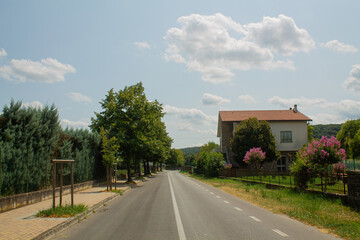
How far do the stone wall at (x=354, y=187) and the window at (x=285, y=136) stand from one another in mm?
36119

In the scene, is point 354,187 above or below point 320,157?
below

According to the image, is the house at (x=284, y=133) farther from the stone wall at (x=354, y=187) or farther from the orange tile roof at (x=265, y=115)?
the stone wall at (x=354, y=187)

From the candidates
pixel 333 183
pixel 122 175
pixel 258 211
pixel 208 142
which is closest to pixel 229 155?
pixel 122 175

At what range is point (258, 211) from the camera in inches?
413

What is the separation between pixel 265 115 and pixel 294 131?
530 cm

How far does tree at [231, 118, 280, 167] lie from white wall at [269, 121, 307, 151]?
23.8 feet

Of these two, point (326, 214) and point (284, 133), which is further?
point (284, 133)

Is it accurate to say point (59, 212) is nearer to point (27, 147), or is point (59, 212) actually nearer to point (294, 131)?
point (27, 147)

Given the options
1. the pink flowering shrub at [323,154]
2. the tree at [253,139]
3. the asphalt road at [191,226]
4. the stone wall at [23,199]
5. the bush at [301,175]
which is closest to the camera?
the asphalt road at [191,226]

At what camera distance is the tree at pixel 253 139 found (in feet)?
125

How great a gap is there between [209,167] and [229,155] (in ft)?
29.2

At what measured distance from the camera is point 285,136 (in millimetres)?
45656

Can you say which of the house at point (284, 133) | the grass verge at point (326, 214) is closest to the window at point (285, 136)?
the house at point (284, 133)

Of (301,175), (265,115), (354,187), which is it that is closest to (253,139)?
(265,115)
